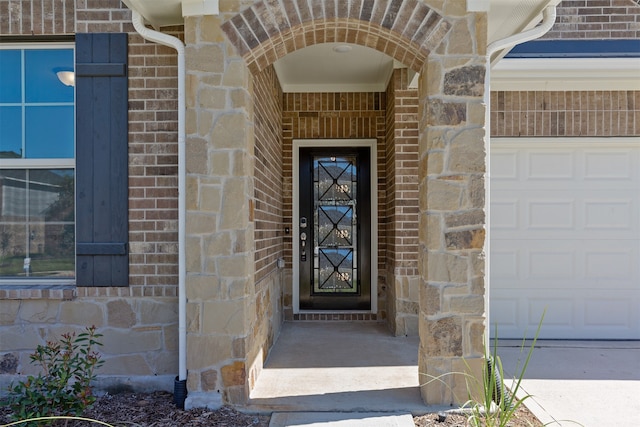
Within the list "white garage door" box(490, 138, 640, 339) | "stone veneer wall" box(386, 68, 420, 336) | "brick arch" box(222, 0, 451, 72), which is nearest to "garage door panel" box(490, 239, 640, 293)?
"white garage door" box(490, 138, 640, 339)

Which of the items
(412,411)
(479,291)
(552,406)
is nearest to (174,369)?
(412,411)

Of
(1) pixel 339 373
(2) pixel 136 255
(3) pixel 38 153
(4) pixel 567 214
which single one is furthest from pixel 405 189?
(3) pixel 38 153

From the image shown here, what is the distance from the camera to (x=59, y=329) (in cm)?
317

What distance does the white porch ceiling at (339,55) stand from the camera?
109 inches

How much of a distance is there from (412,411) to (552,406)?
977 millimetres

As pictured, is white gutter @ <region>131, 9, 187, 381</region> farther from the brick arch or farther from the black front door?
the black front door

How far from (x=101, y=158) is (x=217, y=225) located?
112 cm

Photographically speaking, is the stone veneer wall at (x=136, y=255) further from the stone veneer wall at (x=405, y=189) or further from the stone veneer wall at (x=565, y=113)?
the stone veneer wall at (x=565, y=113)

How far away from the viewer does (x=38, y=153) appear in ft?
10.8

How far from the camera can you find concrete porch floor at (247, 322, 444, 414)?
9.22 feet

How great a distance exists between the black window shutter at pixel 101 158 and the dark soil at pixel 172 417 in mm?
836

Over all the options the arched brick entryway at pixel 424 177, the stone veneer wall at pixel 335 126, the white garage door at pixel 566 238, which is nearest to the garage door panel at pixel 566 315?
the white garage door at pixel 566 238

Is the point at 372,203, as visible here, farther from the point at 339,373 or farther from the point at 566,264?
the point at 339,373

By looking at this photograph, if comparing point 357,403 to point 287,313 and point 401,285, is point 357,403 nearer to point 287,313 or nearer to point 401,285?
point 401,285
